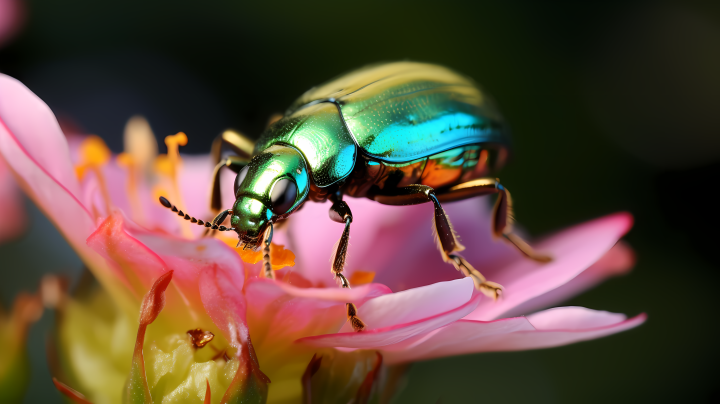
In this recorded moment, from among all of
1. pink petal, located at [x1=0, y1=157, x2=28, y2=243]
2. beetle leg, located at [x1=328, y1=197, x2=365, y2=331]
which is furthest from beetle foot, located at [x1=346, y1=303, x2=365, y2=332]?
pink petal, located at [x1=0, y1=157, x2=28, y2=243]

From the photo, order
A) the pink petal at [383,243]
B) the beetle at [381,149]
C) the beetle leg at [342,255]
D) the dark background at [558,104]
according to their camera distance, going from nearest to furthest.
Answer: the beetle leg at [342,255]
the beetle at [381,149]
the pink petal at [383,243]
the dark background at [558,104]

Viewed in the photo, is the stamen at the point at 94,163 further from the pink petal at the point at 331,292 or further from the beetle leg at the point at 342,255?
the pink petal at the point at 331,292

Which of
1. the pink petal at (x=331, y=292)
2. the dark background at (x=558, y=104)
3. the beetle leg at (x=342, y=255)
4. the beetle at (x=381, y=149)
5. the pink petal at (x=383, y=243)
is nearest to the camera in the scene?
the pink petal at (x=331, y=292)

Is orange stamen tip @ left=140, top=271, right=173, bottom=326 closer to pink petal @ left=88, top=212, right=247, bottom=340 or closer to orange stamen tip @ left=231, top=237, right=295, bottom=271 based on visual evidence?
pink petal @ left=88, top=212, right=247, bottom=340

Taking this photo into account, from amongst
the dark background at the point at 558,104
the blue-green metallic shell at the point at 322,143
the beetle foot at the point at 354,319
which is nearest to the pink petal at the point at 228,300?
the beetle foot at the point at 354,319

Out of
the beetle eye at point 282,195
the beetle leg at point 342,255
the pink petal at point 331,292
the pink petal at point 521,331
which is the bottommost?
the pink petal at point 521,331

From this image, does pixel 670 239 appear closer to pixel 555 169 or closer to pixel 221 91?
pixel 555 169

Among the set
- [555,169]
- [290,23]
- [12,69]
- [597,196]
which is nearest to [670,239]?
[597,196]

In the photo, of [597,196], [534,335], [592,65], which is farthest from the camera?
[592,65]
